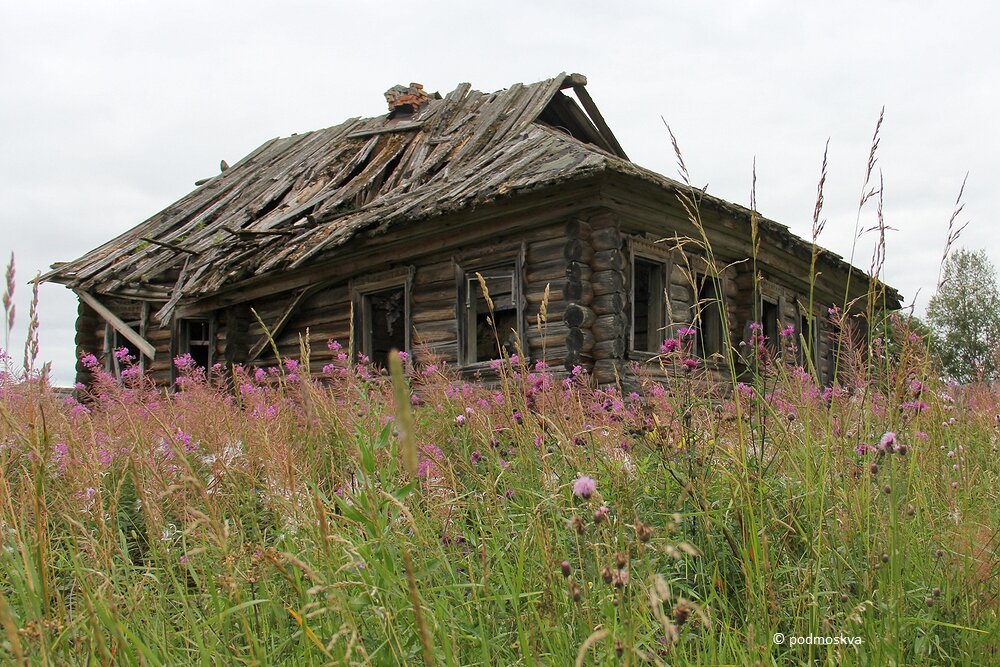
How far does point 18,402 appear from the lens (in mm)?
3193

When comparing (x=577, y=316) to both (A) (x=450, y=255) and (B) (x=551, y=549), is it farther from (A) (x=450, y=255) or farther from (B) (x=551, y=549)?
(B) (x=551, y=549)

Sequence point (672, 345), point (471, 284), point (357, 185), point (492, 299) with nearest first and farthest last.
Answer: point (672, 345)
point (492, 299)
point (471, 284)
point (357, 185)

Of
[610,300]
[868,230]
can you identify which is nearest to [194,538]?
[868,230]

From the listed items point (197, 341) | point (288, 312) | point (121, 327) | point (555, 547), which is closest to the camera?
point (555, 547)

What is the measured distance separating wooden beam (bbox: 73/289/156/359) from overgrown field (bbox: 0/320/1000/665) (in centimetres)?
1056

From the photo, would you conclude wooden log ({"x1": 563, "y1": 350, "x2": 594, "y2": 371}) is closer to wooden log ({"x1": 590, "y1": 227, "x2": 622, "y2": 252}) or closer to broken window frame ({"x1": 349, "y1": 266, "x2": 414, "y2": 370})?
wooden log ({"x1": 590, "y1": 227, "x2": 622, "y2": 252})

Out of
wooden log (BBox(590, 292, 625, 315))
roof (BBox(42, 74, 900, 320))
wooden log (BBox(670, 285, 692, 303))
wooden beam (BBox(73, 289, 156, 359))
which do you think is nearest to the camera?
wooden log (BBox(590, 292, 625, 315))

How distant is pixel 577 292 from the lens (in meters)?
8.66

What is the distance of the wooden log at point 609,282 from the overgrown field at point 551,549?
585 cm

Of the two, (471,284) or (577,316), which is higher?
(471,284)

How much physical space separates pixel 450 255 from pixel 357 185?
302 centimetres

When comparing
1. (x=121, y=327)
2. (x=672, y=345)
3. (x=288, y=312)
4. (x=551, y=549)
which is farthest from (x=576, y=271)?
(x=121, y=327)

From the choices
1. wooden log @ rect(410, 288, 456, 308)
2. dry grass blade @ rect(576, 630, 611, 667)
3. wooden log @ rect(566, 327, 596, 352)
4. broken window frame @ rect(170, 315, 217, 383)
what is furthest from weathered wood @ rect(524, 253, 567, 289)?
dry grass blade @ rect(576, 630, 611, 667)

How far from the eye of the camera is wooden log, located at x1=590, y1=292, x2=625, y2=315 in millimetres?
8625
